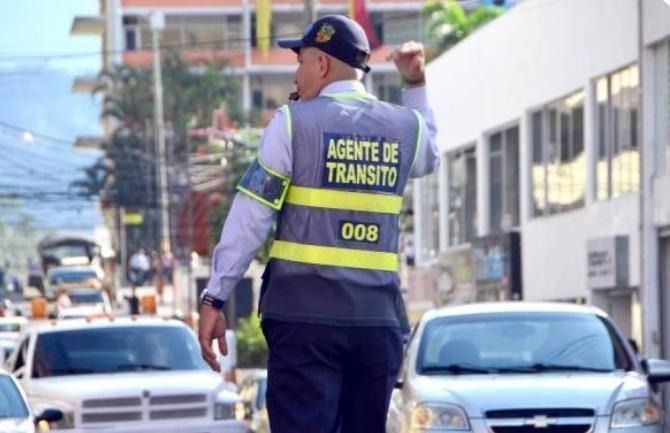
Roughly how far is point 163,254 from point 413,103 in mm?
64365

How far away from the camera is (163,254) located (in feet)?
235

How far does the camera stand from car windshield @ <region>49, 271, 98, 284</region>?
222 ft

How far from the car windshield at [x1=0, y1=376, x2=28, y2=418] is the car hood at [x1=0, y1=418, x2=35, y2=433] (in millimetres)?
77

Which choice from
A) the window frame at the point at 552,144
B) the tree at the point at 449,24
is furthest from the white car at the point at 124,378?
the tree at the point at 449,24

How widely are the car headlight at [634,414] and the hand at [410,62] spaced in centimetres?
→ 617

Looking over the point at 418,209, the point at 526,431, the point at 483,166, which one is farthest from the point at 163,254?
the point at 526,431

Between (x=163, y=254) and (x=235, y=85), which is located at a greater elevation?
(x=235, y=85)

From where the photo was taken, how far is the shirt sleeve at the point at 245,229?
22.4 ft

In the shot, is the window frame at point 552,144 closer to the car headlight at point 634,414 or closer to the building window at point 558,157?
the building window at point 558,157

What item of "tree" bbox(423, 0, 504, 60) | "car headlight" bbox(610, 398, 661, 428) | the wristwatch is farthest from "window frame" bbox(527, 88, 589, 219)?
the wristwatch

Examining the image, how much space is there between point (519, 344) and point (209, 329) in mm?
7681

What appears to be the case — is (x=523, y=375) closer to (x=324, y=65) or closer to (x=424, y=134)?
(x=424, y=134)

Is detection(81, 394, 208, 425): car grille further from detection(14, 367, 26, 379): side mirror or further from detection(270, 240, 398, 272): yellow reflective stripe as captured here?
detection(270, 240, 398, 272): yellow reflective stripe

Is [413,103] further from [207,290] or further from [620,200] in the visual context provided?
[620,200]
